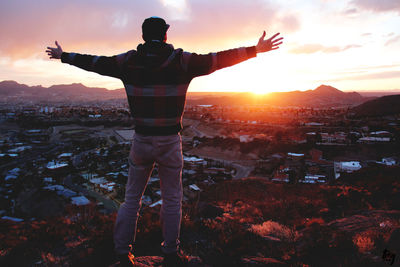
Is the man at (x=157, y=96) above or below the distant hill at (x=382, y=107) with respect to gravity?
above

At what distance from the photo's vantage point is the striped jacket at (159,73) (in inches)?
93.7

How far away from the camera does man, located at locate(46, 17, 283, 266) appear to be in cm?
239

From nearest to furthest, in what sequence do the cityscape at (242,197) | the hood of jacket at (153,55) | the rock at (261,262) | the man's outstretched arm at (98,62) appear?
the hood of jacket at (153,55)
the man's outstretched arm at (98,62)
the rock at (261,262)
the cityscape at (242,197)

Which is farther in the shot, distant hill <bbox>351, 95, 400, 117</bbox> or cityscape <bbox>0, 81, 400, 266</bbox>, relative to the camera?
distant hill <bbox>351, 95, 400, 117</bbox>

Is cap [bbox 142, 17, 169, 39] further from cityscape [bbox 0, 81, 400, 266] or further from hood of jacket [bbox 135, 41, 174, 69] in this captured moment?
cityscape [bbox 0, 81, 400, 266]

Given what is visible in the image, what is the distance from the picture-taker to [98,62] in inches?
101

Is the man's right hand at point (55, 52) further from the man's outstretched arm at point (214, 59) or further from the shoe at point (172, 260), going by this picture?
the shoe at point (172, 260)

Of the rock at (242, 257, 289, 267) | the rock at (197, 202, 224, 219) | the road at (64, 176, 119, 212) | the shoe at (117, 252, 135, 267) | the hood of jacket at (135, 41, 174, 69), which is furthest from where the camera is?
the road at (64, 176, 119, 212)

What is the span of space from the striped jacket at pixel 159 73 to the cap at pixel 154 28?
9cm

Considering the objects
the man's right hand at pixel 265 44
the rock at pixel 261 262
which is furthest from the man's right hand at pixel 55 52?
the rock at pixel 261 262

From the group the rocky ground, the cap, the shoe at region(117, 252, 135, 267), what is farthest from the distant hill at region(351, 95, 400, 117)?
the shoe at region(117, 252, 135, 267)

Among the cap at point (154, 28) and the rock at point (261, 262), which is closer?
the cap at point (154, 28)

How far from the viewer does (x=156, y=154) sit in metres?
2.54

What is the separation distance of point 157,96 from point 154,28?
1.99 ft
